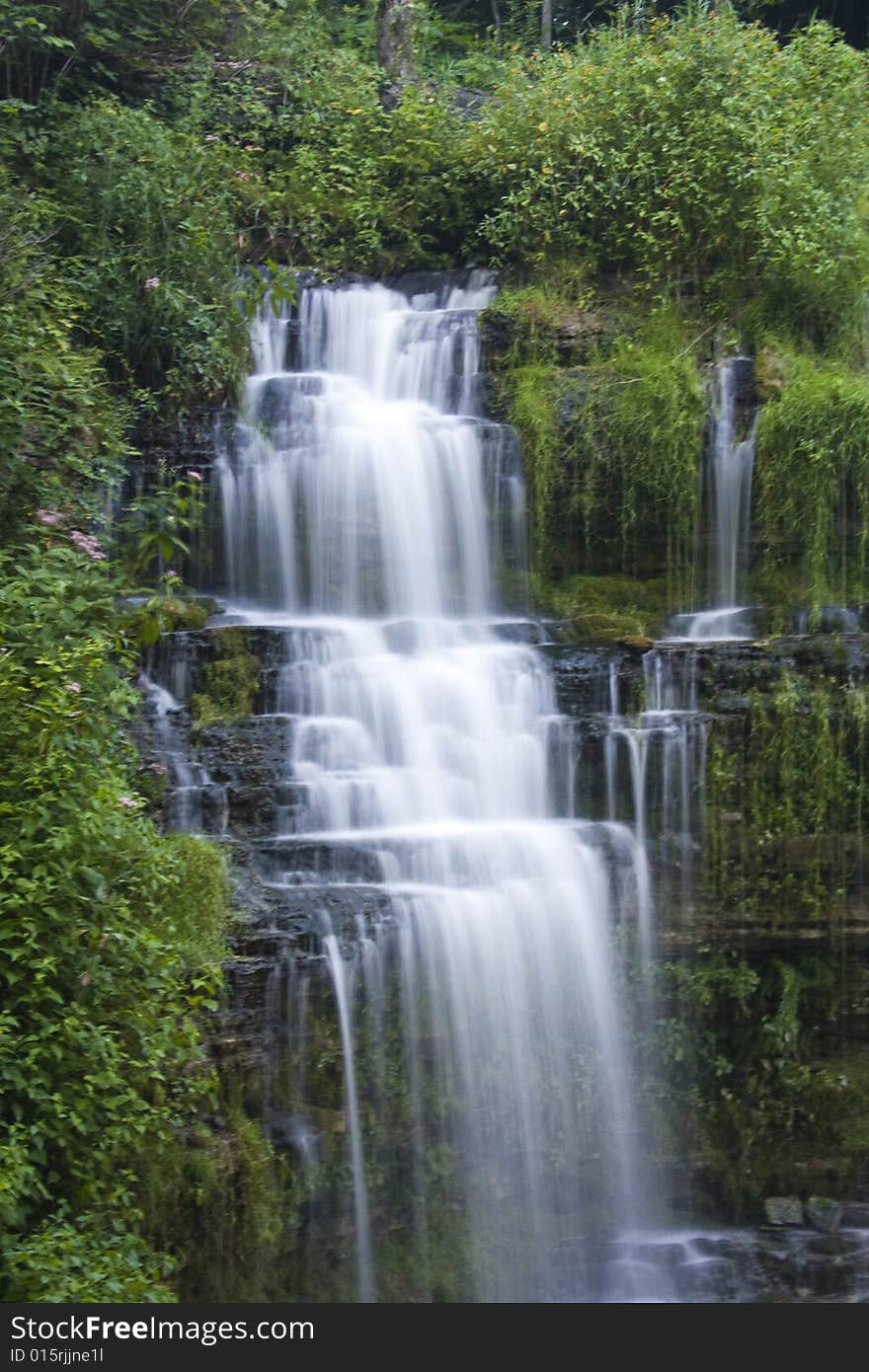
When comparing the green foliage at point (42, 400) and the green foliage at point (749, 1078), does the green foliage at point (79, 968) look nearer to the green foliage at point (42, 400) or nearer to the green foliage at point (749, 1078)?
the green foliage at point (42, 400)

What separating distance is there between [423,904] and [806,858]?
262 cm

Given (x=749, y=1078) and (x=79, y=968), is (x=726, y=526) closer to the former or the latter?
(x=749, y=1078)

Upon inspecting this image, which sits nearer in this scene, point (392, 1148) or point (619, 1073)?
point (392, 1148)

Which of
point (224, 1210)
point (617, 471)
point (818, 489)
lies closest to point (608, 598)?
point (617, 471)

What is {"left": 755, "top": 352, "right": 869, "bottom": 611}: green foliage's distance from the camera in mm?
10461

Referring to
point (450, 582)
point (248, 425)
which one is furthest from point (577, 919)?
point (248, 425)

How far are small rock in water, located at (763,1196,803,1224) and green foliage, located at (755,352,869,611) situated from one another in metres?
4.18

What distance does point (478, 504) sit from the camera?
11.1 meters

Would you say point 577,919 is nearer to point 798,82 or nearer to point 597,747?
point 597,747

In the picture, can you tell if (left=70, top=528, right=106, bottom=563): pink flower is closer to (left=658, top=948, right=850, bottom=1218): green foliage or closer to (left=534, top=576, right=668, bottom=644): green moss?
(left=534, top=576, right=668, bottom=644): green moss

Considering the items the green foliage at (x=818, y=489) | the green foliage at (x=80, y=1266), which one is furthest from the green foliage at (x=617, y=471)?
the green foliage at (x=80, y=1266)

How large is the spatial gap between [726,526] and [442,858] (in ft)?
13.1

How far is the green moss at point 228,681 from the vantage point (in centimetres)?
905

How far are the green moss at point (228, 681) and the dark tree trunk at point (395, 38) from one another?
890cm
